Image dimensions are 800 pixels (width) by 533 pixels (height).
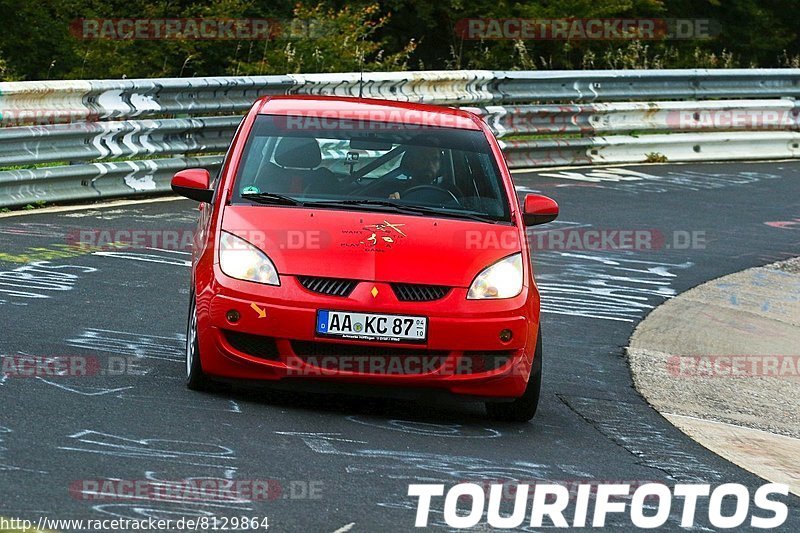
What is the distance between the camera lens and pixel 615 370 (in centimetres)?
925

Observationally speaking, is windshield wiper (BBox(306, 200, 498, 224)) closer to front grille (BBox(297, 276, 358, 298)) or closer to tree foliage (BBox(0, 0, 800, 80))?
front grille (BBox(297, 276, 358, 298))

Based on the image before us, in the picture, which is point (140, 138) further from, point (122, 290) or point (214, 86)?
point (122, 290)

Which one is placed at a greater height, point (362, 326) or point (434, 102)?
point (434, 102)

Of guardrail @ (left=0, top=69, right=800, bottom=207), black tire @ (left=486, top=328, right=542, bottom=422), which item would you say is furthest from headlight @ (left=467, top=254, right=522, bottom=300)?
guardrail @ (left=0, top=69, right=800, bottom=207)

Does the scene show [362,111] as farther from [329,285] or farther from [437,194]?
[329,285]

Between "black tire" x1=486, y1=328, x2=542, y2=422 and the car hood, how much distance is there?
53cm

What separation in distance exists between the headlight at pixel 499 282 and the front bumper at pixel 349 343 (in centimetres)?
5

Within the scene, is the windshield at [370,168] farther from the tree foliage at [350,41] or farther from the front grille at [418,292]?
the tree foliage at [350,41]

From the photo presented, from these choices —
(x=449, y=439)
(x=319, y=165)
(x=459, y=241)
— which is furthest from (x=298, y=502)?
(x=319, y=165)

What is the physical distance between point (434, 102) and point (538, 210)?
10055 mm

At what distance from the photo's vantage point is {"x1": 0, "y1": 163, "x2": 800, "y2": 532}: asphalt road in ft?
18.0

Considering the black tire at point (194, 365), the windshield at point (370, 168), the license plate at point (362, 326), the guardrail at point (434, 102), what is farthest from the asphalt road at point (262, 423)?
the guardrail at point (434, 102)

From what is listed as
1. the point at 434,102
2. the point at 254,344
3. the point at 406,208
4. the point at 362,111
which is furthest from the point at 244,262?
the point at 434,102

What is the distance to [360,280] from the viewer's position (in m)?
6.98
